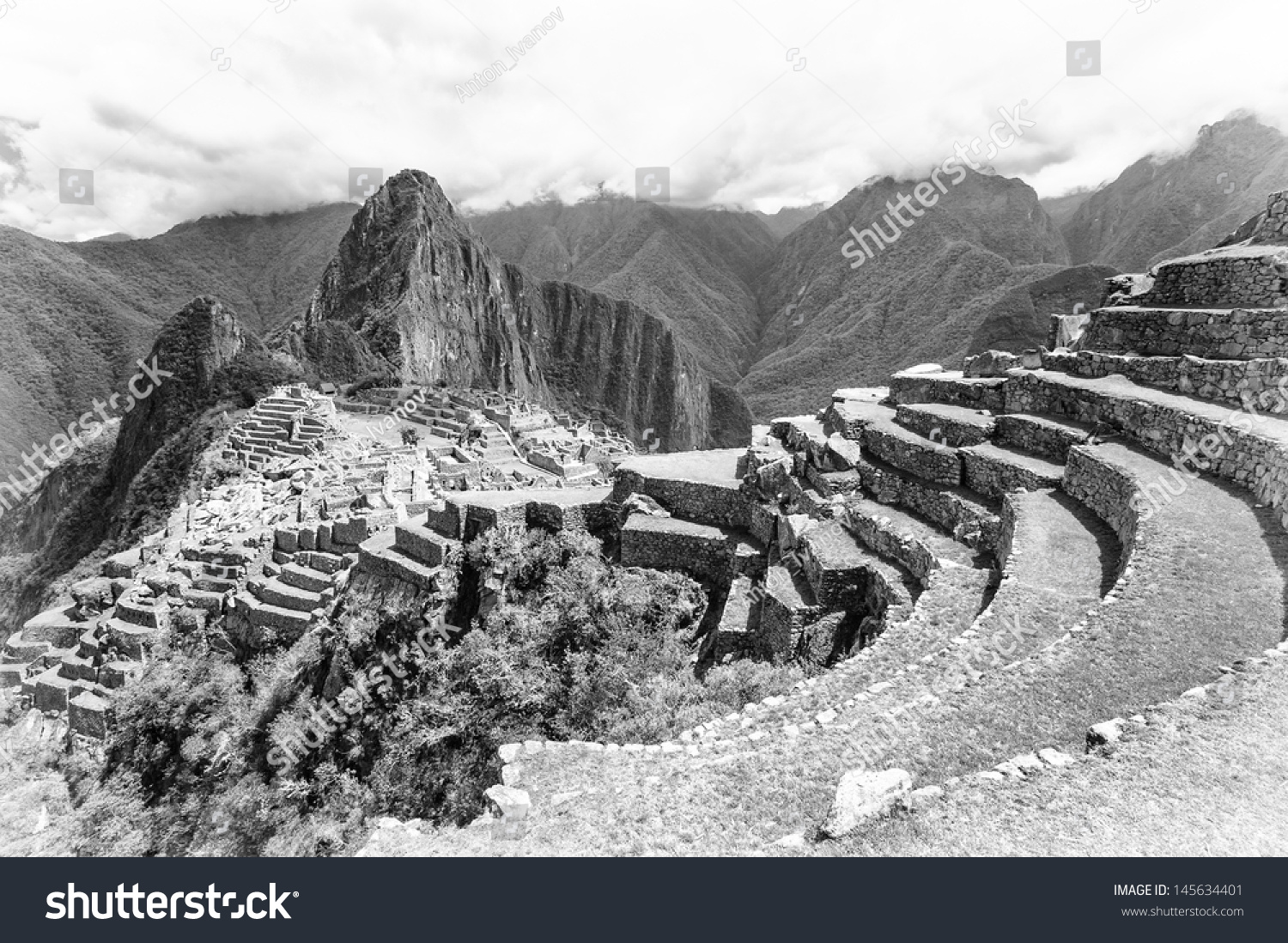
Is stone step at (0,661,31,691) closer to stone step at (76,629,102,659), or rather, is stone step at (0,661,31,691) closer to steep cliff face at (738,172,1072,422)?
stone step at (76,629,102,659)

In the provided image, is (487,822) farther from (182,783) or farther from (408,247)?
(408,247)

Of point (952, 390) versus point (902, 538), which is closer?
point (902, 538)

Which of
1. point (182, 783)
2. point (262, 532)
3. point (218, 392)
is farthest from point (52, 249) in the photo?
point (182, 783)

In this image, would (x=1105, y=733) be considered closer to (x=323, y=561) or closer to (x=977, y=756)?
(x=977, y=756)

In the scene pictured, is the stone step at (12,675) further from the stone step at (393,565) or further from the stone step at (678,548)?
the stone step at (678,548)

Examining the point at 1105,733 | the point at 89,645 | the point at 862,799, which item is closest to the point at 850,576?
the point at 1105,733
